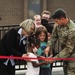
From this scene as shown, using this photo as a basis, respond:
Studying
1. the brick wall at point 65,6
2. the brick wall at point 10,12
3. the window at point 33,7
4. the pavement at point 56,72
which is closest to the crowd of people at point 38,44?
the pavement at point 56,72

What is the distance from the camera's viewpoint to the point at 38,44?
604 centimetres

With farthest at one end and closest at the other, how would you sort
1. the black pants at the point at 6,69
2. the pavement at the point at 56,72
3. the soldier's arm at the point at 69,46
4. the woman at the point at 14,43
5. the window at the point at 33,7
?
the window at the point at 33,7 < the pavement at the point at 56,72 < the black pants at the point at 6,69 < the woman at the point at 14,43 < the soldier's arm at the point at 69,46

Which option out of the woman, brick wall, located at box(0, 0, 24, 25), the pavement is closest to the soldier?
the woman

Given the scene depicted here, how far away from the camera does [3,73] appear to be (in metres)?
5.82

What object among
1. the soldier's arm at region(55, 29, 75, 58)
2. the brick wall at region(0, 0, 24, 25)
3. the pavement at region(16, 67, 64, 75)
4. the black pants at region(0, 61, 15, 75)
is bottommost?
the pavement at region(16, 67, 64, 75)

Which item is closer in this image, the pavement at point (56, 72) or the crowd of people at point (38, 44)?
the crowd of people at point (38, 44)

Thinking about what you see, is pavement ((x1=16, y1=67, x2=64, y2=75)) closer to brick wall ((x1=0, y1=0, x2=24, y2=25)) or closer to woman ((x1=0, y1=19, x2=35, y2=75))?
woman ((x1=0, y1=19, x2=35, y2=75))


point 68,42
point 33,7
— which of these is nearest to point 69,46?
point 68,42

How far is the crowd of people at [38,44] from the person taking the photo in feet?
17.0

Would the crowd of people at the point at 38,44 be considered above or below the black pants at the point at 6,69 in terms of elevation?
above

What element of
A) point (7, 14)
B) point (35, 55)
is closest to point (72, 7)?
point (7, 14)

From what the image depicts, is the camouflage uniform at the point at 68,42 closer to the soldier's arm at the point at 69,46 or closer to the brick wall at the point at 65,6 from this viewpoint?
the soldier's arm at the point at 69,46

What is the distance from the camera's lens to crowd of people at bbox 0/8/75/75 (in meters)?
5.19

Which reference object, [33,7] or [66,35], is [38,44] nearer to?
[66,35]
